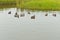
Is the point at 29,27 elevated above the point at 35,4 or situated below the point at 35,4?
below

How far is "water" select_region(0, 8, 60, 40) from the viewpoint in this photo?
1.97 metres

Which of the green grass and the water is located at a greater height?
the green grass

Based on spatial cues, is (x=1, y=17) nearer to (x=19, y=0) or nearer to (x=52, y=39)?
(x=19, y=0)

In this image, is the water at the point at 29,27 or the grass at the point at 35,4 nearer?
the water at the point at 29,27

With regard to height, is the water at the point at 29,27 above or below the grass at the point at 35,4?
below

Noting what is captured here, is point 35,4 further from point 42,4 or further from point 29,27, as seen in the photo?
point 29,27

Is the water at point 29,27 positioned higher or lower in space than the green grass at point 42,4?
lower

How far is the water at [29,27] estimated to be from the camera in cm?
197

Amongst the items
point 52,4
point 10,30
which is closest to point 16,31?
point 10,30

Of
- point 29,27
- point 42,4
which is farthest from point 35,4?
point 29,27

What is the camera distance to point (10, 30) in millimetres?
1999

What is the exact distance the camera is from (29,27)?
6.66 ft

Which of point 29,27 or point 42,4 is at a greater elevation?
point 42,4

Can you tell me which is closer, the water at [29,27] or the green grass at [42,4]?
the water at [29,27]
